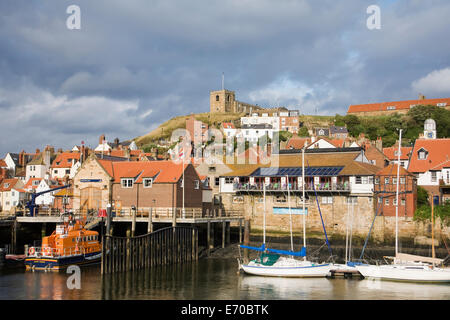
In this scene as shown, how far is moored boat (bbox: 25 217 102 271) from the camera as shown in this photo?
36.5m

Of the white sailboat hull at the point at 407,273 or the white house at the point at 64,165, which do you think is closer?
the white sailboat hull at the point at 407,273

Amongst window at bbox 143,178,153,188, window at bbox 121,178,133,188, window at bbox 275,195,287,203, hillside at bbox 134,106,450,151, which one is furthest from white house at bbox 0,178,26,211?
hillside at bbox 134,106,450,151

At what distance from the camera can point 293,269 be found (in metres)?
35.2

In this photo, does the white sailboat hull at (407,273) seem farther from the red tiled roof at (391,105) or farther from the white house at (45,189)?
the red tiled roof at (391,105)

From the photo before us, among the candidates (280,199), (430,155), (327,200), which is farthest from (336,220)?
(430,155)

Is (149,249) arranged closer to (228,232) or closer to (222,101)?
(228,232)

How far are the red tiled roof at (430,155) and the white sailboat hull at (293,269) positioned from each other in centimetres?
2549

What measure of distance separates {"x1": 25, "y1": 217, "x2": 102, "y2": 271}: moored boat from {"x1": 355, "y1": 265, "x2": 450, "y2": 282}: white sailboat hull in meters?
22.1

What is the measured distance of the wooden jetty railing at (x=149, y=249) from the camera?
34.6 metres

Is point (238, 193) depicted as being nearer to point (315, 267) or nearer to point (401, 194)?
point (401, 194)

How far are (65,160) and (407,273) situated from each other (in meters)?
77.6

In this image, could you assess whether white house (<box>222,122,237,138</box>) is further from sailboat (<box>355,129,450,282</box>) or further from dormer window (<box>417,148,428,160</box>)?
sailboat (<box>355,129,450,282</box>)

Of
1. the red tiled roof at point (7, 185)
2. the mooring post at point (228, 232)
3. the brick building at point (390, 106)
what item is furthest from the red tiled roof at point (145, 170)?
the brick building at point (390, 106)
